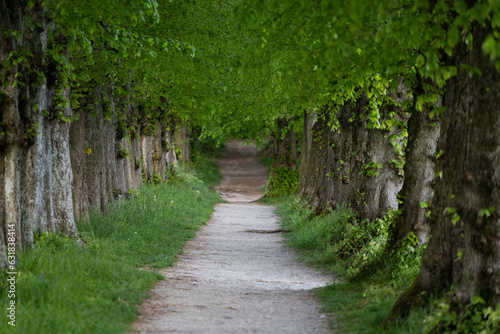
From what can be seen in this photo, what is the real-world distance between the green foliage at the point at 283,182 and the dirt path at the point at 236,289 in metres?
12.8

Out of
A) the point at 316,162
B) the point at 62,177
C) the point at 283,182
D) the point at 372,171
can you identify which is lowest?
the point at 283,182

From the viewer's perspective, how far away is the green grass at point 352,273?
6.78m

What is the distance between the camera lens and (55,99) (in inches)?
392

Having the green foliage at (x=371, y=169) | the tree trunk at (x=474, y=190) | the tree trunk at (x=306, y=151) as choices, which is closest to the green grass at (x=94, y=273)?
the tree trunk at (x=474, y=190)

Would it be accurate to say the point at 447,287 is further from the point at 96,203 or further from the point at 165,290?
the point at 96,203

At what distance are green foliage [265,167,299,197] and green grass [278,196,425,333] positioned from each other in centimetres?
1419

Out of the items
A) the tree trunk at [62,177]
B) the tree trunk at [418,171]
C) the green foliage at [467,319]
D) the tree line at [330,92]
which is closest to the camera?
the green foliage at [467,319]

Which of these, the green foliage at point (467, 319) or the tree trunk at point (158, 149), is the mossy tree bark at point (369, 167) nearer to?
the green foliage at point (467, 319)

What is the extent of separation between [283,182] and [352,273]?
21827 mm

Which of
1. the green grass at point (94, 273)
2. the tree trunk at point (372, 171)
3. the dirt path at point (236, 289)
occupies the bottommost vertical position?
the dirt path at point (236, 289)

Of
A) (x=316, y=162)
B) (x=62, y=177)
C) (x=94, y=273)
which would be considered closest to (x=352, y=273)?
(x=94, y=273)

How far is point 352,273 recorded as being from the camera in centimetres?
990

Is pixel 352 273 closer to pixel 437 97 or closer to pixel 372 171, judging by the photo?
pixel 372 171

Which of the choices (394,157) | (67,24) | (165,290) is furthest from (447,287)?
(67,24)
